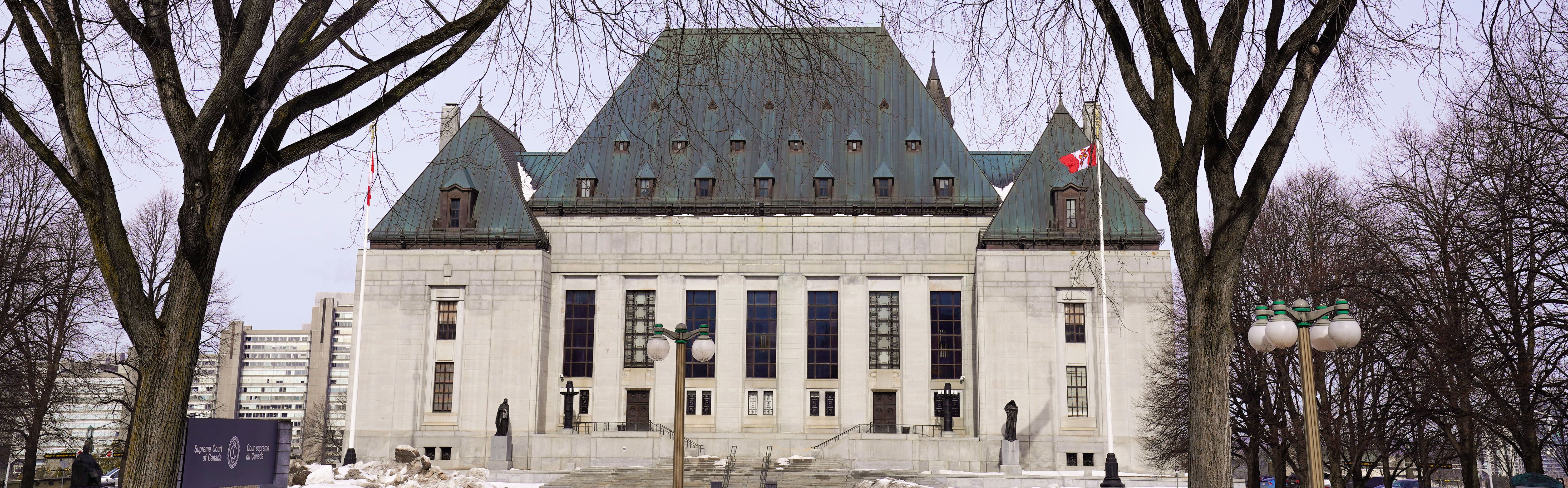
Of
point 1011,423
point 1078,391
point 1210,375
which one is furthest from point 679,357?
point 1078,391

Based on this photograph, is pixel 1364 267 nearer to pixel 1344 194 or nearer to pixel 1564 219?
pixel 1564 219

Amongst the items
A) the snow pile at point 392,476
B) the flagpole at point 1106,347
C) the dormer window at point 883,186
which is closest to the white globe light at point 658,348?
the snow pile at point 392,476

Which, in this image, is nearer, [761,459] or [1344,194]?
[1344,194]

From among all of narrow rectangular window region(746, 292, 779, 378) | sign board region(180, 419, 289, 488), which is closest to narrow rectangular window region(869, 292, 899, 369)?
narrow rectangular window region(746, 292, 779, 378)

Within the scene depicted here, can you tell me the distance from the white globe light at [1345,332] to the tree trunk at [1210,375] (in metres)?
4.43

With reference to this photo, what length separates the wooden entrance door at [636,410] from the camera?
50.4 m

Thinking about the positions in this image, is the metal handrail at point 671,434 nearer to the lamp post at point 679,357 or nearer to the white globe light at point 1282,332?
the lamp post at point 679,357

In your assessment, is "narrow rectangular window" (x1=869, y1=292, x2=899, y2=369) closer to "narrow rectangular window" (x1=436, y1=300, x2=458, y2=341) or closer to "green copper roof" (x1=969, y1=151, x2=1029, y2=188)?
"green copper roof" (x1=969, y1=151, x2=1029, y2=188)

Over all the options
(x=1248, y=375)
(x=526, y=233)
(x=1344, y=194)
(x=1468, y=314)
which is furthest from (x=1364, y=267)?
(x=526, y=233)

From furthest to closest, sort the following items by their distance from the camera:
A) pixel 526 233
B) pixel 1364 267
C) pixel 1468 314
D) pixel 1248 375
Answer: pixel 526 233, pixel 1248 375, pixel 1364 267, pixel 1468 314

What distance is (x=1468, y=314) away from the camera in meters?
27.0

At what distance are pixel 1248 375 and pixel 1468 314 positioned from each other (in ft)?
31.0

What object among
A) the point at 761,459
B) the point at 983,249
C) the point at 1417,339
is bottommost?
the point at 761,459

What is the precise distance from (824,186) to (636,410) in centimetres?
1260
